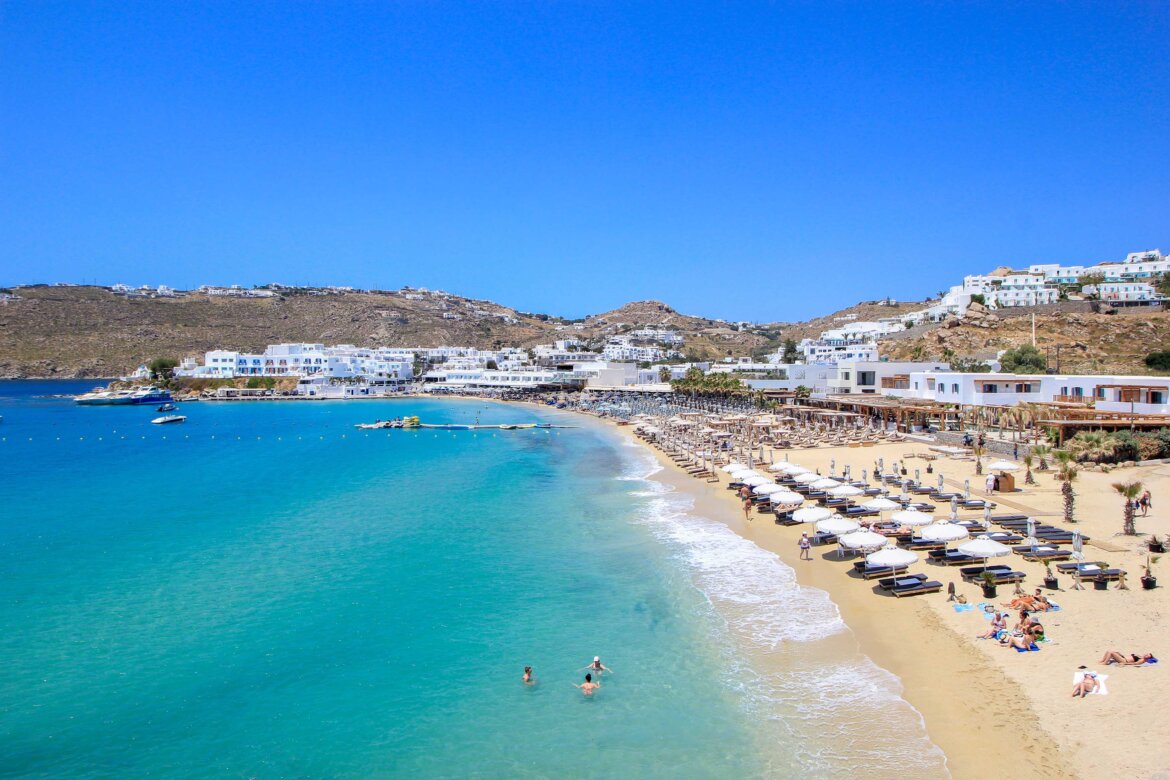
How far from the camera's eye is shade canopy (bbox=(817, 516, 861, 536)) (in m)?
18.8

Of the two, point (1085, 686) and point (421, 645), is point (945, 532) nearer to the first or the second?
point (1085, 686)

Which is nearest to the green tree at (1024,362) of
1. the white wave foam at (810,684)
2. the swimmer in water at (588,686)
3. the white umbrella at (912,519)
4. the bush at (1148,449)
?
the bush at (1148,449)

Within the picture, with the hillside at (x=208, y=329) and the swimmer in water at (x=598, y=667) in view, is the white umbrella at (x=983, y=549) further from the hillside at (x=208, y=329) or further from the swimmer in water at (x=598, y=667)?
the hillside at (x=208, y=329)

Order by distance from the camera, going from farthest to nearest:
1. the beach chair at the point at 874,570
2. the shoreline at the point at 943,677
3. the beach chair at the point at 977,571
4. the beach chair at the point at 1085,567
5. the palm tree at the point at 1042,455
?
the palm tree at the point at 1042,455 → the beach chair at the point at 874,570 → the beach chair at the point at 977,571 → the beach chair at the point at 1085,567 → the shoreline at the point at 943,677

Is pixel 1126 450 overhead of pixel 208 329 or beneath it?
beneath

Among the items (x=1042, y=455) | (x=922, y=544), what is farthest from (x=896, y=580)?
(x=1042, y=455)

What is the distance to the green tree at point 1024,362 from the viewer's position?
2031 inches

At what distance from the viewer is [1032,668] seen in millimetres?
11469

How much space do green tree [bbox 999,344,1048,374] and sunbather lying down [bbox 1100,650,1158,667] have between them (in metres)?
46.4

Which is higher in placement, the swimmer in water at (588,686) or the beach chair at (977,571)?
the beach chair at (977,571)

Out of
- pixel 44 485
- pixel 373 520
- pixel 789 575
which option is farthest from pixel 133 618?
pixel 44 485

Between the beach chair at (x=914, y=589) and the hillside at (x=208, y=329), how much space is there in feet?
426

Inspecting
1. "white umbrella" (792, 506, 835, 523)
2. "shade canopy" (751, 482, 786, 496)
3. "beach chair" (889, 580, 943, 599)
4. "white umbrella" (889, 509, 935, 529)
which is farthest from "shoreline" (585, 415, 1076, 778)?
"shade canopy" (751, 482, 786, 496)

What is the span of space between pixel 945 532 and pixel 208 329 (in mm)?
143737
